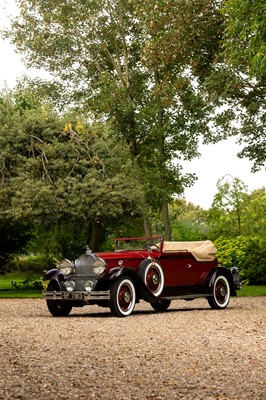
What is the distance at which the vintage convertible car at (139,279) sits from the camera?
14398 mm

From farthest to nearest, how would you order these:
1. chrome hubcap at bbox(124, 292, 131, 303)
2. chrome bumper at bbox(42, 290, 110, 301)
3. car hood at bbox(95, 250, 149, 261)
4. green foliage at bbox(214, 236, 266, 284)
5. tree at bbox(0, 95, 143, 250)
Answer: green foliage at bbox(214, 236, 266, 284) < tree at bbox(0, 95, 143, 250) < car hood at bbox(95, 250, 149, 261) < chrome hubcap at bbox(124, 292, 131, 303) < chrome bumper at bbox(42, 290, 110, 301)

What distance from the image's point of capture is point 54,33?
112ft

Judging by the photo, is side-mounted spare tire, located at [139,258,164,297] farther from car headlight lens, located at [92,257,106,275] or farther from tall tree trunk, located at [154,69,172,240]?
tall tree trunk, located at [154,69,172,240]

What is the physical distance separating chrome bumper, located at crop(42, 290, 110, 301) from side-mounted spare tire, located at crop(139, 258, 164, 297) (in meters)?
0.94

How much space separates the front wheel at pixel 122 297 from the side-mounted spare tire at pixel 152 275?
1.29 feet

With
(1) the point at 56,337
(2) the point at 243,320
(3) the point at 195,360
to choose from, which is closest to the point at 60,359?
(3) the point at 195,360

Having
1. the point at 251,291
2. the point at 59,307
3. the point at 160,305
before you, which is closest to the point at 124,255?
the point at 59,307

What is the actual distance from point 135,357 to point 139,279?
579cm

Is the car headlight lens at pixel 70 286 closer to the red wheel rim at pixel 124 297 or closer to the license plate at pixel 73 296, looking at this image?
the license plate at pixel 73 296

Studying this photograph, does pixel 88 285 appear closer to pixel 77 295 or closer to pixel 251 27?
pixel 77 295

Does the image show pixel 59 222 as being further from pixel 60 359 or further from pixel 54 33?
pixel 60 359

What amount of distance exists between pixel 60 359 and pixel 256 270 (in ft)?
64.2

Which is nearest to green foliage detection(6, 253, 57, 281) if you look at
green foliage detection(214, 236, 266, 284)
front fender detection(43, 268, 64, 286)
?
green foliage detection(214, 236, 266, 284)

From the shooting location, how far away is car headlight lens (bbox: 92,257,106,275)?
14.5 m
